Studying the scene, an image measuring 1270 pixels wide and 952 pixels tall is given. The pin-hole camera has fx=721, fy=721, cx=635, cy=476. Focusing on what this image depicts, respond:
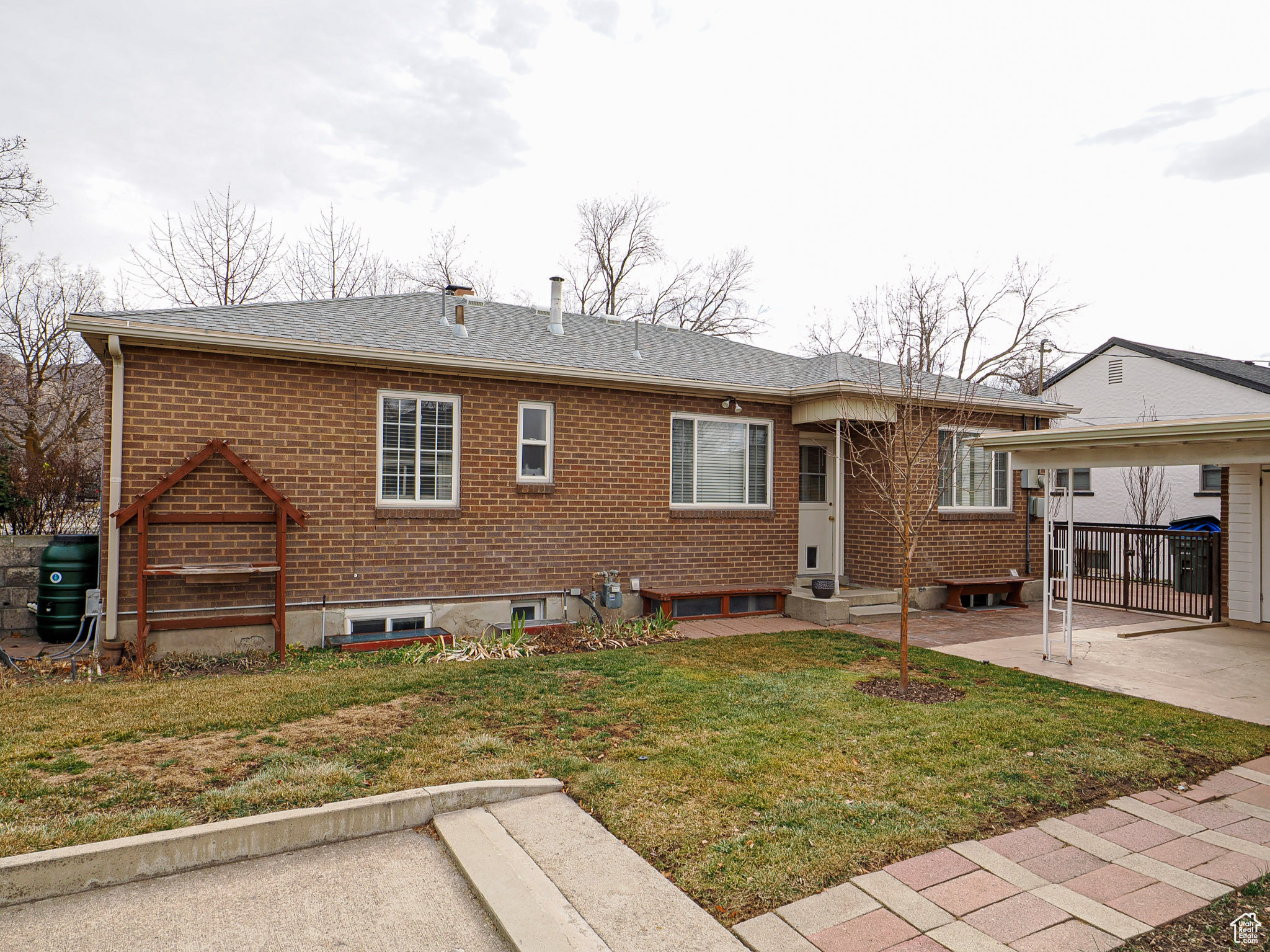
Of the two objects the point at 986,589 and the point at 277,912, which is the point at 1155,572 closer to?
the point at 986,589

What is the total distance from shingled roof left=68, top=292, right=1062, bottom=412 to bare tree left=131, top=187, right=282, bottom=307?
39.9ft

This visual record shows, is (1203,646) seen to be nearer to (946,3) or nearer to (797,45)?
(946,3)

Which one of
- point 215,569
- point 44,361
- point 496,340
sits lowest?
point 215,569

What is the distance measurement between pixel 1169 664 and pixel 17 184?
61.4 feet

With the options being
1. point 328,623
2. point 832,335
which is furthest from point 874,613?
point 832,335

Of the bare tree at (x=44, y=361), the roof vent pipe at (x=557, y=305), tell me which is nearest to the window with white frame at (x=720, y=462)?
the roof vent pipe at (x=557, y=305)

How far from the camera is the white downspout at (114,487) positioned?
729 centimetres

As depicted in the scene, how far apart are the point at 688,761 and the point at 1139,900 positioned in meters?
2.35

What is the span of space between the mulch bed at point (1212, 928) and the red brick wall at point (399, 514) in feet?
23.8

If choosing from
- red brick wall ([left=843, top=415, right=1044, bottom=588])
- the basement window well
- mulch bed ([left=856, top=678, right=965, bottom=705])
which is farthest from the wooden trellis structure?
red brick wall ([left=843, top=415, right=1044, bottom=588])

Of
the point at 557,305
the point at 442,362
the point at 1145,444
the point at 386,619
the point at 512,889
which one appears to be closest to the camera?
the point at 512,889

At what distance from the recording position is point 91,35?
1055 cm

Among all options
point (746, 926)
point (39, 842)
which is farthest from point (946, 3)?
point (39, 842)

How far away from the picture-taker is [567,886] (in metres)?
3.15
